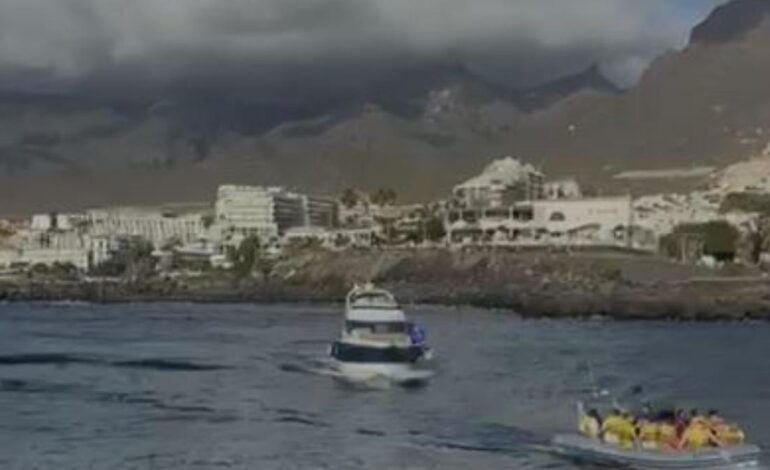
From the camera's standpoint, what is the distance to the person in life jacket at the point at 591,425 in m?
48.1

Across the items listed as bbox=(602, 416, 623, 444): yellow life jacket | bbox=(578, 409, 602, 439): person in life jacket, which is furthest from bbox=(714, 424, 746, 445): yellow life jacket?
bbox=(578, 409, 602, 439): person in life jacket

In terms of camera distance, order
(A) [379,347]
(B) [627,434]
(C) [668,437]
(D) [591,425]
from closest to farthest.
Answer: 1. (C) [668,437]
2. (B) [627,434]
3. (D) [591,425]
4. (A) [379,347]

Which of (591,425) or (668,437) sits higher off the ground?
(591,425)

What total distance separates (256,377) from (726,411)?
26.2 metres

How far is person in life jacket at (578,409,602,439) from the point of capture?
4809cm

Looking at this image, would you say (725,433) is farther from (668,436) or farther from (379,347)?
(379,347)

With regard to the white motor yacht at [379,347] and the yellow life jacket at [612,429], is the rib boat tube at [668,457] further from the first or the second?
the white motor yacht at [379,347]

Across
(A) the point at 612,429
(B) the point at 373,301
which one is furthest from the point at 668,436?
(B) the point at 373,301

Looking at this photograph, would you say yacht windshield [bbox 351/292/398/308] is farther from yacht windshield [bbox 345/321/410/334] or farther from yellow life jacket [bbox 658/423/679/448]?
yellow life jacket [bbox 658/423/679/448]

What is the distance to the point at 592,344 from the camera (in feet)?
359

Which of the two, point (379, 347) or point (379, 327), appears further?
point (379, 327)

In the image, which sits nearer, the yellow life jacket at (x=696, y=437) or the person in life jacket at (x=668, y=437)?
the yellow life jacket at (x=696, y=437)

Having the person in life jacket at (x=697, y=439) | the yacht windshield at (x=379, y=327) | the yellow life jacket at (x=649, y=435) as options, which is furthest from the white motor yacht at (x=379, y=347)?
the person in life jacket at (x=697, y=439)

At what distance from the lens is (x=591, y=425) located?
159ft
